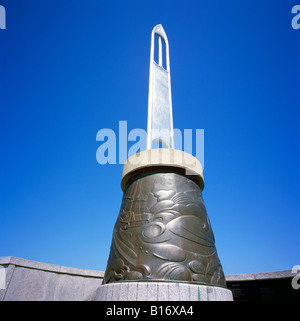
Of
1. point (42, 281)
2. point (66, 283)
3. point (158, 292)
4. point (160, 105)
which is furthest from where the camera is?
point (160, 105)

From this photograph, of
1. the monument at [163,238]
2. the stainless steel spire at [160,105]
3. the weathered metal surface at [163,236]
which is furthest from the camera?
the stainless steel spire at [160,105]

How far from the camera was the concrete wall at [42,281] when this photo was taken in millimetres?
5129

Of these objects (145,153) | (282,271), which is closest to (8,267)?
(145,153)

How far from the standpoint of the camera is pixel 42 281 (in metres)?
5.87

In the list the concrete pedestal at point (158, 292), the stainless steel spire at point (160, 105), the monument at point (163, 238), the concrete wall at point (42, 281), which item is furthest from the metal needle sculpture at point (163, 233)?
the concrete wall at point (42, 281)

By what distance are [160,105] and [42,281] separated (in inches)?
264

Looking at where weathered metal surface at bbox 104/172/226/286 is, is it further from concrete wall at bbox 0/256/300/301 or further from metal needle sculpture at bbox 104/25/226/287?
concrete wall at bbox 0/256/300/301

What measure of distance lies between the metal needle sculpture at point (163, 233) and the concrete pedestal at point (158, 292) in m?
0.15

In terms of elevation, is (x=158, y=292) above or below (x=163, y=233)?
below

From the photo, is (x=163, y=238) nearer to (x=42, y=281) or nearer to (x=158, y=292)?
(x=158, y=292)

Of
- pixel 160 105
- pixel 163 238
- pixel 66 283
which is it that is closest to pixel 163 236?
pixel 163 238

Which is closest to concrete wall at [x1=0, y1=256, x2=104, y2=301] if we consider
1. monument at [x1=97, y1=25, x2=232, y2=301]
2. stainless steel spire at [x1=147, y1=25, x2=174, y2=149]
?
monument at [x1=97, y1=25, x2=232, y2=301]

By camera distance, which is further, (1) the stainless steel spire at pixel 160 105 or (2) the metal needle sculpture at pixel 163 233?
(1) the stainless steel spire at pixel 160 105

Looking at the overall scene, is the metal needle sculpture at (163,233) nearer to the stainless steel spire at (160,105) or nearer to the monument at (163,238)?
the monument at (163,238)
